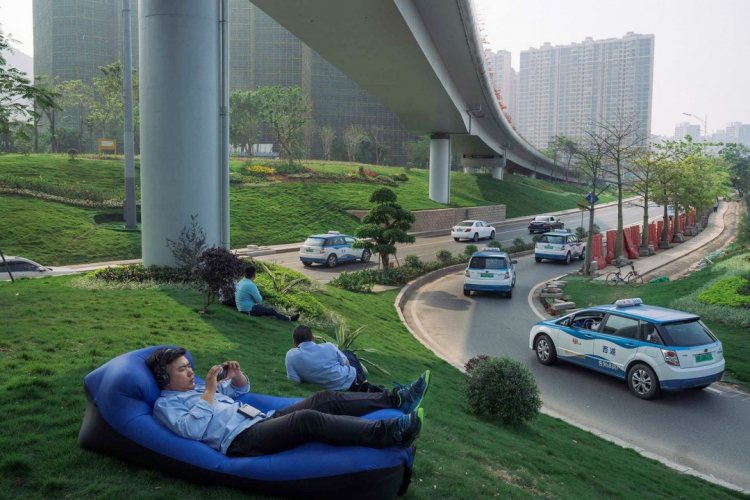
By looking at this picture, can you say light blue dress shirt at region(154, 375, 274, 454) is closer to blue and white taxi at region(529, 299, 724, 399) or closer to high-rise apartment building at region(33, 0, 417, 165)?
blue and white taxi at region(529, 299, 724, 399)

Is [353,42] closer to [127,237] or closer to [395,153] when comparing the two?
[127,237]

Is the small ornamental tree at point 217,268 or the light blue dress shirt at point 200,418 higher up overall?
the small ornamental tree at point 217,268

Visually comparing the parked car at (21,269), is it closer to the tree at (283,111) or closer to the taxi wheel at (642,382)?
the taxi wheel at (642,382)

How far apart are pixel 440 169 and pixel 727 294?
35835 millimetres

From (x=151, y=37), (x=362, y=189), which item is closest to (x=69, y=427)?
(x=151, y=37)

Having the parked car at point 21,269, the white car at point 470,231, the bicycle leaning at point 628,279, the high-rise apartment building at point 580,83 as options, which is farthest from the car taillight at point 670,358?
the high-rise apartment building at point 580,83

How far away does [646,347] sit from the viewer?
10883mm

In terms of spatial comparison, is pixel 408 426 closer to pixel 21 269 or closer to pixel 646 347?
pixel 646 347

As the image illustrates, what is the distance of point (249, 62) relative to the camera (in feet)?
290

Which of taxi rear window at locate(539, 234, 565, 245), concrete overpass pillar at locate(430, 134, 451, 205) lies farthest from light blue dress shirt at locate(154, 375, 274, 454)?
concrete overpass pillar at locate(430, 134, 451, 205)

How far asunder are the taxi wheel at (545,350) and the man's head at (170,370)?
31.8 feet

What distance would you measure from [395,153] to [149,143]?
83.9 m

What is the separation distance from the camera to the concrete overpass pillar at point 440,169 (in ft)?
168

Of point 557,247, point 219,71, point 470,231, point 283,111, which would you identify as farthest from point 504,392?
point 283,111
